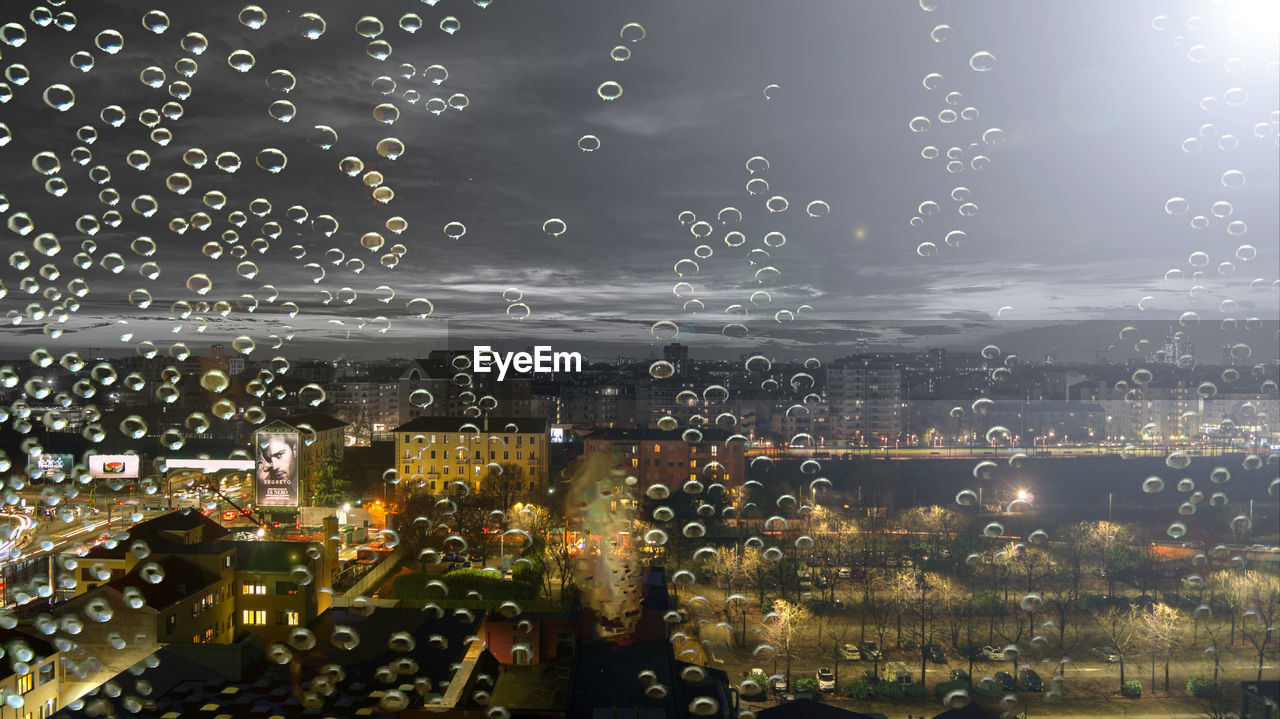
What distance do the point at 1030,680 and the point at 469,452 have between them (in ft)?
73.3

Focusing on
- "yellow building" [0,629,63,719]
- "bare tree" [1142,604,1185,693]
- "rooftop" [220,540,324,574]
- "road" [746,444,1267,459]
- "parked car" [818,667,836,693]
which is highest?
"rooftop" [220,540,324,574]

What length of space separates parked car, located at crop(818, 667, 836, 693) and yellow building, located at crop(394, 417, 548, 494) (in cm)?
1743

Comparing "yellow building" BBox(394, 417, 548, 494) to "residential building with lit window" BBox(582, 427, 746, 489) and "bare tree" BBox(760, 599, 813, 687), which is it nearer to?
"residential building with lit window" BBox(582, 427, 746, 489)

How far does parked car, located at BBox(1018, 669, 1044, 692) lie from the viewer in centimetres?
1540

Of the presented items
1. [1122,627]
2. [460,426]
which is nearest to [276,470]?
[460,426]

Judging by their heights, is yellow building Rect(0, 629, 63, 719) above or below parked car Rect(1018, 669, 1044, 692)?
above

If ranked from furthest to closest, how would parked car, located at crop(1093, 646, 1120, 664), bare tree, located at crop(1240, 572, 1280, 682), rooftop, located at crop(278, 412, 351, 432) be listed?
rooftop, located at crop(278, 412, 351, 432) → bare tree, located at crop(1240, 572, 1280, 682) → parked car, located at crop(1093, 646, 1120, 664)

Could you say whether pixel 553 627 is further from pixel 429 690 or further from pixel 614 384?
pixel 614 384

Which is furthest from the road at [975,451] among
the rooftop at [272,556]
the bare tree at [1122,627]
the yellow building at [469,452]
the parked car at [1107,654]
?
the rooftop at [272,556]

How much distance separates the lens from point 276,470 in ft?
85.7

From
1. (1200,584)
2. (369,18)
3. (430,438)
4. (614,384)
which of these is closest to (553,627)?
(369,18)

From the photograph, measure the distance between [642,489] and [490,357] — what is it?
13600mm

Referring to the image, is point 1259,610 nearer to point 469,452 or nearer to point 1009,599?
point 1009,599

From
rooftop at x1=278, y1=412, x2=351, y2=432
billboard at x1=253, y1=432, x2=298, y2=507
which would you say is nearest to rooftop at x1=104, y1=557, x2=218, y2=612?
billboard at x1=253, y1=432, x2=298, y2=507
